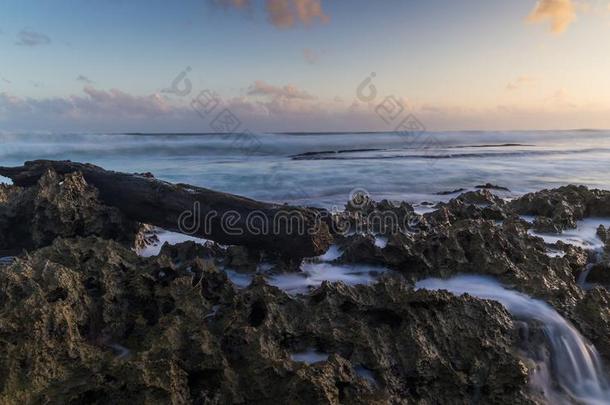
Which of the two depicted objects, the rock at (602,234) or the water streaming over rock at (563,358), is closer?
the water streaming over rock at (563,358)

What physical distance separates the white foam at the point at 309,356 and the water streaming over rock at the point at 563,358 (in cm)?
120

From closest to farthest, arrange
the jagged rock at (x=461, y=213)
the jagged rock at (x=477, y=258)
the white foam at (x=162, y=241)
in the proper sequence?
the jagged rock at (x=477, y=258), the white foam at (x=162, y=241), the jagged rock at (x=461, y=213)

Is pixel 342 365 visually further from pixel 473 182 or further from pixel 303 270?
pixel 473 182

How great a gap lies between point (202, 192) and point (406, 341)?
2014 mm

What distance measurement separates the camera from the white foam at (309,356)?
85.0 inches

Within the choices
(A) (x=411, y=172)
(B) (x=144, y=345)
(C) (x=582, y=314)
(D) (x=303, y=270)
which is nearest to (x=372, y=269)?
(D) (x=303, y=270)

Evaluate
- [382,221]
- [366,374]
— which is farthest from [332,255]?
[366,374]

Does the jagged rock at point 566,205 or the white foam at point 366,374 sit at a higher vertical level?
the jagged rock at point 566,205

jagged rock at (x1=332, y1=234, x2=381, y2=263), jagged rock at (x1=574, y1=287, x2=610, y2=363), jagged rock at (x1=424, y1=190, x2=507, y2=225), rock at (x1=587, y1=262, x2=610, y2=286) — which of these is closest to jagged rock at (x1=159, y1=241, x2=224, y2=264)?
jagged rock at (x1=332, y1=234, x2=381, y2=263)

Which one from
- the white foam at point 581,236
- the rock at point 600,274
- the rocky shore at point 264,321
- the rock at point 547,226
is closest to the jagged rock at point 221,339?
the rocky shore at point 264,321

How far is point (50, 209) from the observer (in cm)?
328

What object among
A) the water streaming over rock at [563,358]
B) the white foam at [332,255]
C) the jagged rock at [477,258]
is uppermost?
the jagged rock at [477,258]

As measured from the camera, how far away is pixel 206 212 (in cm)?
336

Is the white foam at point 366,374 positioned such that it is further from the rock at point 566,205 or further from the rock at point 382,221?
the rock at point 566,205
